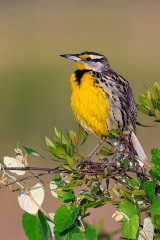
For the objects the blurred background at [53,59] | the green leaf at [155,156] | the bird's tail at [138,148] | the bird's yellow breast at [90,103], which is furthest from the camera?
the blurred background at [53,59]

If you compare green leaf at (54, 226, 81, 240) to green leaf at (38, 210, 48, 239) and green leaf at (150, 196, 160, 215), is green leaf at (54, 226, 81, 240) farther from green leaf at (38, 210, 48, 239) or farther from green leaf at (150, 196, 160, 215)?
green leaf at (150, 196, 160, 215)

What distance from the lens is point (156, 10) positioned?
13.9 meters

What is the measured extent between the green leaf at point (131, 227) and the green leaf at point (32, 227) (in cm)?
19

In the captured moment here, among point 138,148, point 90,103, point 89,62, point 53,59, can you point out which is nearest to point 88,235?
point 138,148

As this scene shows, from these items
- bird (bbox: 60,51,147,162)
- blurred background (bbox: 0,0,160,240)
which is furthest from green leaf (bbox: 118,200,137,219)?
blurred background (bbox: 0,0,160,240)

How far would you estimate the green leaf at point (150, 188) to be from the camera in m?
1.76

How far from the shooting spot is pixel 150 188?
176cm

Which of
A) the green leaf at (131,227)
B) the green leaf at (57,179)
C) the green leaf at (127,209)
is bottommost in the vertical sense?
the green leaf at (131,227)

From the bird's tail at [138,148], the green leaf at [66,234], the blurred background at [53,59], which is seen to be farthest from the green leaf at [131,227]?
the blurred background at [53,59]

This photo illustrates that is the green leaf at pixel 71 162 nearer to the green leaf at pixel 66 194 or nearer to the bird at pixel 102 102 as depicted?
the green leaf at pixel 66 194

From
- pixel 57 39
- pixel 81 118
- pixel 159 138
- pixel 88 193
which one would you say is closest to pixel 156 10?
pixel 57 39

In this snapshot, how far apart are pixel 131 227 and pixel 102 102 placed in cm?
134

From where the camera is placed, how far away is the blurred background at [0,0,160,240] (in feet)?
20.6

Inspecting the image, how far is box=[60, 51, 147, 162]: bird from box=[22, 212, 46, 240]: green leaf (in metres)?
1.13
